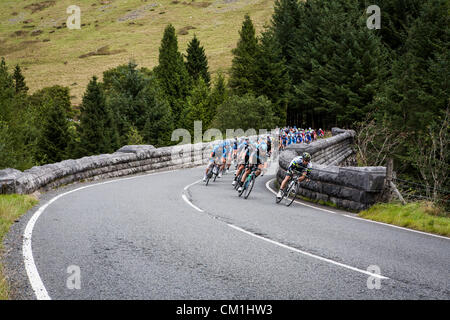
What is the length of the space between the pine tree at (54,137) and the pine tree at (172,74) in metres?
32.8

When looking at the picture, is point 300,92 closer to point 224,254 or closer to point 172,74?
point 172,74

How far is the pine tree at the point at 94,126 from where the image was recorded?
51.0m

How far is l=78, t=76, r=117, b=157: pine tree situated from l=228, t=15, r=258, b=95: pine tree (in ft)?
79.1

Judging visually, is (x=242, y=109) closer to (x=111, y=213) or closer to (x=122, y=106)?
(x=122, y=106)

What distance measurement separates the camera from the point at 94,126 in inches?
2013

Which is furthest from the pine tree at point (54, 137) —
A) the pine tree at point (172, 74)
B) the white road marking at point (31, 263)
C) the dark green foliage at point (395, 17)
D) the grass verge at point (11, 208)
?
the white road marking at point (31, 263)

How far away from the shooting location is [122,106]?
189 ft

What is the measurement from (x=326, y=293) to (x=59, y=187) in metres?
11.5

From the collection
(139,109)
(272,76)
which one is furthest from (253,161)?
(272,76)

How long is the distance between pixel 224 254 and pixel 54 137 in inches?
1936

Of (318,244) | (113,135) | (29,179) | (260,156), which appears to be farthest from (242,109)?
(318,244)

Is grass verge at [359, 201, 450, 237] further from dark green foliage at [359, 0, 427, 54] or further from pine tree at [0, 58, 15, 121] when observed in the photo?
dark green foliage at [359, 0, 427, 54]

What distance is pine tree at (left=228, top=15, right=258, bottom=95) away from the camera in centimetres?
6850
